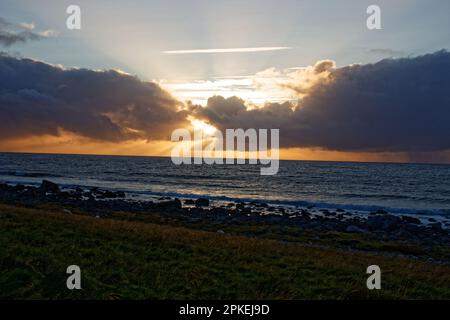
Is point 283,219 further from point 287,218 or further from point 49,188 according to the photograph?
point 49,188

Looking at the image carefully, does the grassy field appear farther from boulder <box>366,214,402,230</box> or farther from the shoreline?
boulder <box>366,214,402,230</box>

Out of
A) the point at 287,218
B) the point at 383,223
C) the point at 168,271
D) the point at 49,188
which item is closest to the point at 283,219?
the point at 287,218

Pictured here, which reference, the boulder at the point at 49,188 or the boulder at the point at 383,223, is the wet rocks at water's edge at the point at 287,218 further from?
the boulder at the point at 49,188

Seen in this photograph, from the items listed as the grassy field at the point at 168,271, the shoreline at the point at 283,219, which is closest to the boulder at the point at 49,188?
the shoreline at the point at 283,219

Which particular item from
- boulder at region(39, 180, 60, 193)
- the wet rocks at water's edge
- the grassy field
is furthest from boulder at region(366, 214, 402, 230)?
boulder at region(39, 180, 60, 193)

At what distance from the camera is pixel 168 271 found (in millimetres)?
10523

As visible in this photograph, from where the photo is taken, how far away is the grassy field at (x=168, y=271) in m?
8.63

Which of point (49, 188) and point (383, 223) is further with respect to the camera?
point (49, 188)

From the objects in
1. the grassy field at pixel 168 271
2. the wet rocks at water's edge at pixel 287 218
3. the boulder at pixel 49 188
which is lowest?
the wet rocks at water's edge at pixel 287 218

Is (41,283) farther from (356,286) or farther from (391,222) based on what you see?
(391,222)

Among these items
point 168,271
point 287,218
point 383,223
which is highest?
point 168,271

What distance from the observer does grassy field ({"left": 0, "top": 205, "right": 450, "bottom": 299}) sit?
863 cm
